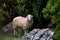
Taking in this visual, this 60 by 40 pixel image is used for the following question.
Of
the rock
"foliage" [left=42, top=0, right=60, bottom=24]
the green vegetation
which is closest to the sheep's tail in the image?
the green vegetation

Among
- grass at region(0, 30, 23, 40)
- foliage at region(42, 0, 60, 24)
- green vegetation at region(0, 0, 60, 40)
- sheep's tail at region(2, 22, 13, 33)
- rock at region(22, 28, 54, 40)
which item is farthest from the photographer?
sheep's tail at region(2, 22, 13, 33)

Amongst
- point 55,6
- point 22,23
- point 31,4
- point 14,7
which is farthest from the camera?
point 14,7

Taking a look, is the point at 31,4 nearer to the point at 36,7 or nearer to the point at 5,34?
the point at 36,7

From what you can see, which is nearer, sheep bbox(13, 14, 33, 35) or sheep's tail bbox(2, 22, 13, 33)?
sheep bbox(13, 14, 33, 35)

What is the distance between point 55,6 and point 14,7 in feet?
11.1

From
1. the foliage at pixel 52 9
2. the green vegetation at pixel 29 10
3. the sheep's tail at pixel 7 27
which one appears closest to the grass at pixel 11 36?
Result: the green vegetation at pixel 29 10

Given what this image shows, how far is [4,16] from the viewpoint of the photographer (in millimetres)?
11102

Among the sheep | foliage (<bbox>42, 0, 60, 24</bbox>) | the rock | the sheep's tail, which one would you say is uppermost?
the sheep's tail

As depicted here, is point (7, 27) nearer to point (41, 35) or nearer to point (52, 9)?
point (41, 35)

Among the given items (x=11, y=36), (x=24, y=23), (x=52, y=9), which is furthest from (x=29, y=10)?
(x=52, y=9)

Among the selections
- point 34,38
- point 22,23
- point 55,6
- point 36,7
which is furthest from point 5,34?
point 55,6

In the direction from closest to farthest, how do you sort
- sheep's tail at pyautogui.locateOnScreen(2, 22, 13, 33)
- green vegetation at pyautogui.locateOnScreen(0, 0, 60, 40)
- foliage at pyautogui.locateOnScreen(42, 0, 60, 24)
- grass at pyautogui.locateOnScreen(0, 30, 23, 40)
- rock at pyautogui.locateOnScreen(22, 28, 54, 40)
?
foliage at pyautogui.locateOnScreen(42, 0, 60, 24), rock at pyautogui.locateOnScreen(22, 28, 54, 40), green vegetation at pyautogui.locateOnScreen(0, 0, 60, 40), grass at pyautogui.locateOnScreen(0, 30, 23, 40), sheep's tail at pyautogui.locateOnScreen(2, 22, 13, 33)

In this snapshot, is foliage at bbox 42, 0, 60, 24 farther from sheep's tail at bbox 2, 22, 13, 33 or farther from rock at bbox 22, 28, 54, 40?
sheep's tail at bbox 2, 22, 13, 33

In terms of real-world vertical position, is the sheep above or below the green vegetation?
below
